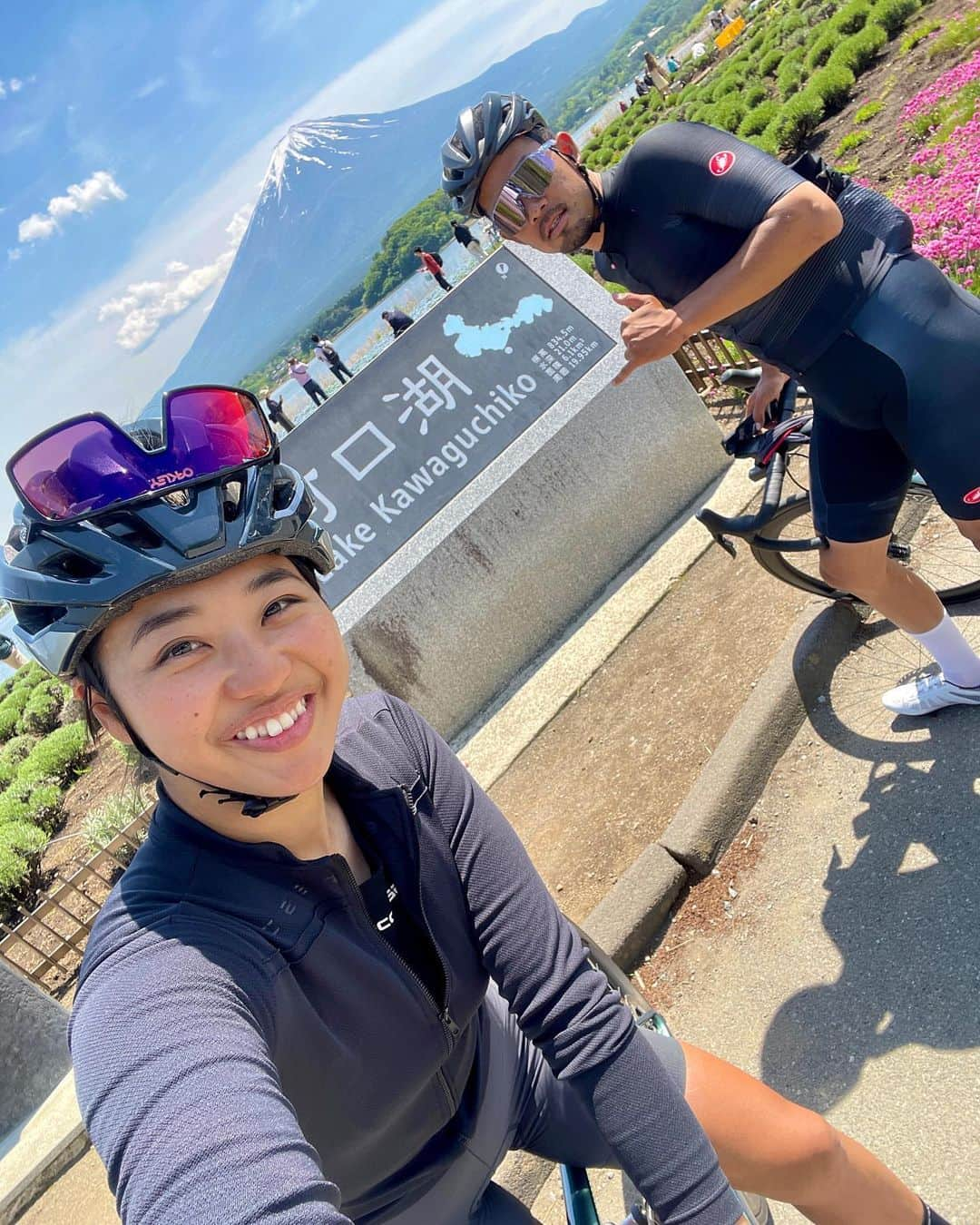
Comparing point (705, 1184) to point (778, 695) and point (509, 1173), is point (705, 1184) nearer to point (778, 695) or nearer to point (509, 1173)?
point (509, 1173)

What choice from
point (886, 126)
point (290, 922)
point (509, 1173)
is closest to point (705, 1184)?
point (290, 922)

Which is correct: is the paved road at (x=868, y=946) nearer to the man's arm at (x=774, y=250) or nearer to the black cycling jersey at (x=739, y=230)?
the black cycling jersey at (x=739, y=230)

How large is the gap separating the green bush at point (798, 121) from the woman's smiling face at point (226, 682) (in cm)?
1798

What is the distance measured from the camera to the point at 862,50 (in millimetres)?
16094

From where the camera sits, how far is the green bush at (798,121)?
1578 centimetres

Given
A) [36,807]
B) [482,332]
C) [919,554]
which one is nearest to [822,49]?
[482,332]

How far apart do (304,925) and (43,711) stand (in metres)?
20.8

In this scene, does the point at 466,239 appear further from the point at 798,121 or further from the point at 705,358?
the point at 705,358

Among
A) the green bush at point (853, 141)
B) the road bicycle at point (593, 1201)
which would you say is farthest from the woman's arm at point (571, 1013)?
the green bush at point (853, 141)

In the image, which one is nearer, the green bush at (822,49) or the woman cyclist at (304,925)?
the woman cyclist at (304,925)

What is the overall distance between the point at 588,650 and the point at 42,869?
885 centimetres

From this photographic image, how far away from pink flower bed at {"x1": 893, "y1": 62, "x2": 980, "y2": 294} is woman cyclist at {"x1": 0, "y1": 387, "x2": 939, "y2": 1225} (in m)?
5.98

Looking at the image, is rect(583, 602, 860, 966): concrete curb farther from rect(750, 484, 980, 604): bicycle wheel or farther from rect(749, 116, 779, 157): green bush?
rect(749, 116, 779, 157): green bush

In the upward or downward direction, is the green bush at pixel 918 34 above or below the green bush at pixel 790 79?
below
